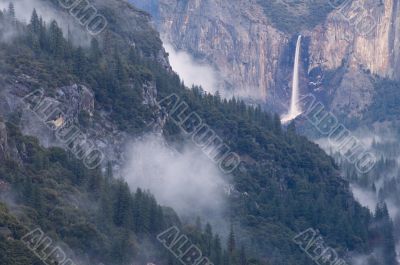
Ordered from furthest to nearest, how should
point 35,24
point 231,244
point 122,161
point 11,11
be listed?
point 11,11 → point 35,24 → point 122,161 → point 231,244

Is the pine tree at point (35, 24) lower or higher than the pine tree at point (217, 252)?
higher

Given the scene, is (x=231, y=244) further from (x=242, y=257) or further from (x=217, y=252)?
(x=217, y=252)

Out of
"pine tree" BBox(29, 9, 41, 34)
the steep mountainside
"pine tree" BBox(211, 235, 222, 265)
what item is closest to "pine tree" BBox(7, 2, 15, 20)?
the steep mountainside

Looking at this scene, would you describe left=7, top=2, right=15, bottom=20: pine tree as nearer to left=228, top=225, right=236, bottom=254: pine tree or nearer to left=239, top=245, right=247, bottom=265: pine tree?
left=228, top=225, right=236, bottom=254: pine tree

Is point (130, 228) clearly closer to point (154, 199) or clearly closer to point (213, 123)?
point (154, 199)

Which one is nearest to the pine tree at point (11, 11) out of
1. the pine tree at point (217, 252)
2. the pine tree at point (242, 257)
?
the pine tree at point (217, 252)

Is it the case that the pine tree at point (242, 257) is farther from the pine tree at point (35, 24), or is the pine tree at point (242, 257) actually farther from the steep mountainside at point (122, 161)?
the pine tree at point (35, 24)

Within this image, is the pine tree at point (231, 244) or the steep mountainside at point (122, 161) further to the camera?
the pine tree at point (231, 244)

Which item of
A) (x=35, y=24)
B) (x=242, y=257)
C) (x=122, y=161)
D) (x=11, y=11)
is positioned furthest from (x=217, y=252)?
(x=11, y=11)

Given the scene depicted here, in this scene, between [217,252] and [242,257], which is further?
[242,257]

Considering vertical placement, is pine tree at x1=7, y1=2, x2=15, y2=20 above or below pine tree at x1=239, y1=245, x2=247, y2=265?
above

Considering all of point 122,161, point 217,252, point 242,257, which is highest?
point 122,161

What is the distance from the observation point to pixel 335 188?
184 meters

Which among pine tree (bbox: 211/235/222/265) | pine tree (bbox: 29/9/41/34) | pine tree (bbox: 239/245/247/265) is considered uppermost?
pine tree (bbox: 29/9/41/34)
